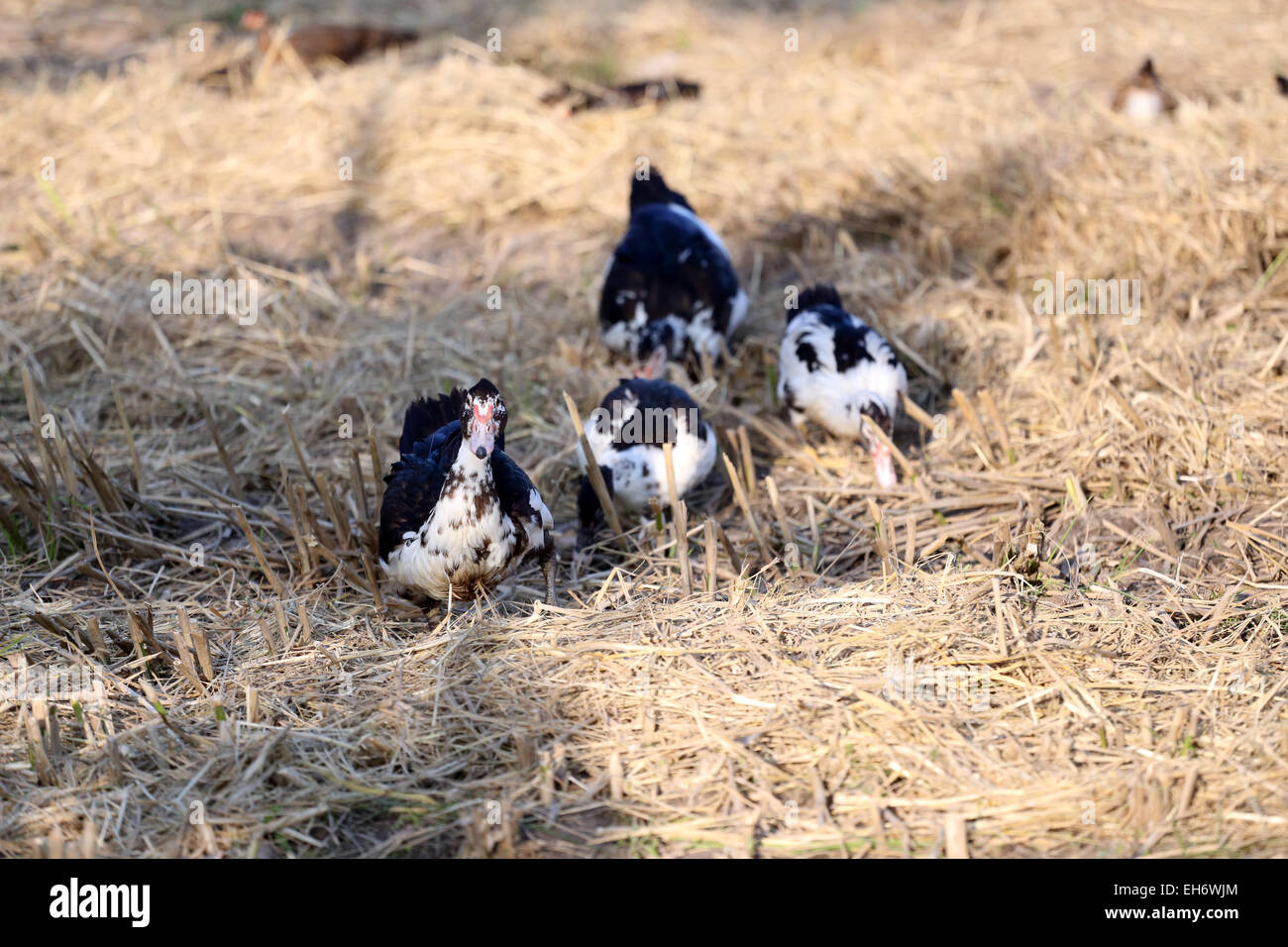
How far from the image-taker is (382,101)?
805cm

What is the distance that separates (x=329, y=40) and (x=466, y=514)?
6.71 meters

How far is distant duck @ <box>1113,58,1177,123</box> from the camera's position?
7.04 metres

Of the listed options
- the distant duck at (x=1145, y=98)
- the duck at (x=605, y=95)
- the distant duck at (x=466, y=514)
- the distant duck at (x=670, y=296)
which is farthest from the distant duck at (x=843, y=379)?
the duck at (x=605, y=95)

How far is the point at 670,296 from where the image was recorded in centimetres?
580

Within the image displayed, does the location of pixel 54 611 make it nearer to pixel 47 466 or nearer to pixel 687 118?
pixel 47 466

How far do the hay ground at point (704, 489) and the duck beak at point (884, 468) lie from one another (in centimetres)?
13

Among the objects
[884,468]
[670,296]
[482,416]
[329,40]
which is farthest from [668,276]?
[329,40]

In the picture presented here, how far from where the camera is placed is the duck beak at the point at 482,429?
3584 mm

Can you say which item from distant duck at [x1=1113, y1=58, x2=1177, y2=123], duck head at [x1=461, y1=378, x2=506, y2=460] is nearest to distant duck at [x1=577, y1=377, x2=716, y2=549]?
duck head at [x1=461, y1=378, x2=506, y2=460]

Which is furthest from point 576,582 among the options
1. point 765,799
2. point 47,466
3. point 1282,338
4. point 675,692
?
point 1282,338

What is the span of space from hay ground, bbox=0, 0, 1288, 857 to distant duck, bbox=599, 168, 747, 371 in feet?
0.88

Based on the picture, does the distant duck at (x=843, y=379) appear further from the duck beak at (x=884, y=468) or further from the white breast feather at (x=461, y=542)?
the white breast feather at (x=461, y=542)

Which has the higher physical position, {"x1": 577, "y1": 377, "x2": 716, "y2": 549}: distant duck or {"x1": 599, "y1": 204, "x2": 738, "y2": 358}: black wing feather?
{"x1": 599, "y1": 204, "x2": 738, "y2": 358}: black wing feather

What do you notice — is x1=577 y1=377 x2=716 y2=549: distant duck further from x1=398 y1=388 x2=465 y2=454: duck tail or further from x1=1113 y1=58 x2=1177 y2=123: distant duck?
x1=1113 y1=58 x2=1177 y2=123: distant duck
